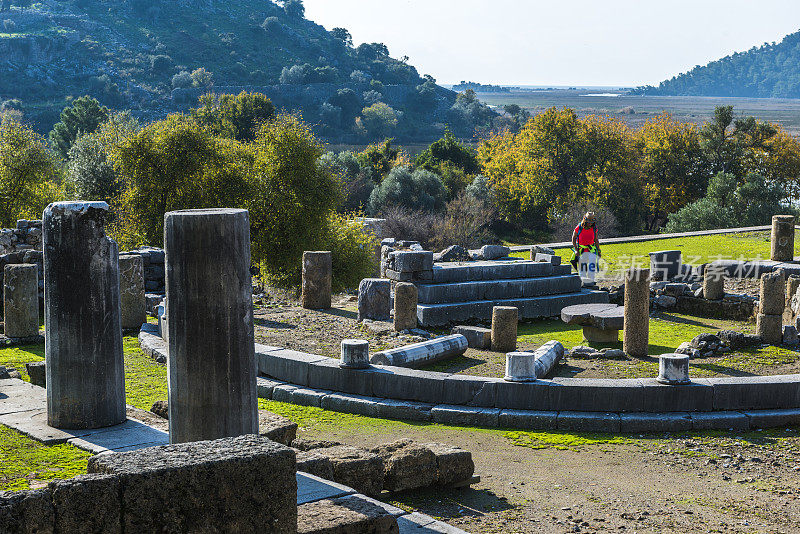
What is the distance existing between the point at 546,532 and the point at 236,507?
2.99 meters

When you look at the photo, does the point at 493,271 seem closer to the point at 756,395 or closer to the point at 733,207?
the point at 756,395

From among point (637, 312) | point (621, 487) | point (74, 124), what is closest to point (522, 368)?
point (621, 487)

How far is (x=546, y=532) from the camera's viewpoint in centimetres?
683

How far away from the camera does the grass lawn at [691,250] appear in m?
19.7

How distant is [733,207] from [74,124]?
4479 cm

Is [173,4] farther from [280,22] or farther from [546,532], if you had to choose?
[546,532]

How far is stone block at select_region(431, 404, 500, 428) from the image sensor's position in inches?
396

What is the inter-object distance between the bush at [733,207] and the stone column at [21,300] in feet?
91.7

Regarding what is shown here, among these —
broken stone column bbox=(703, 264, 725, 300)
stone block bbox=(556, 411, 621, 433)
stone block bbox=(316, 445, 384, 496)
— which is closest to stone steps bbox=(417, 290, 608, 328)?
broken stone column bbox=(703, 264, 725, 300)

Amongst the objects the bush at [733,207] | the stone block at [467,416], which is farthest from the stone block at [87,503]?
the bush at [733,207]

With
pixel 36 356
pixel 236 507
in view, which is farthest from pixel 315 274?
pixel 236 507

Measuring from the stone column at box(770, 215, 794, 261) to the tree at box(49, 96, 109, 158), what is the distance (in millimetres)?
51552

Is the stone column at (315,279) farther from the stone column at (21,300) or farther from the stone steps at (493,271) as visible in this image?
the stone column at (21,300)

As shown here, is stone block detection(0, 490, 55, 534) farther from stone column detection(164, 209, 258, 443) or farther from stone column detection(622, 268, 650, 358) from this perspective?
stone column detection(622, 268, 650, 358)
